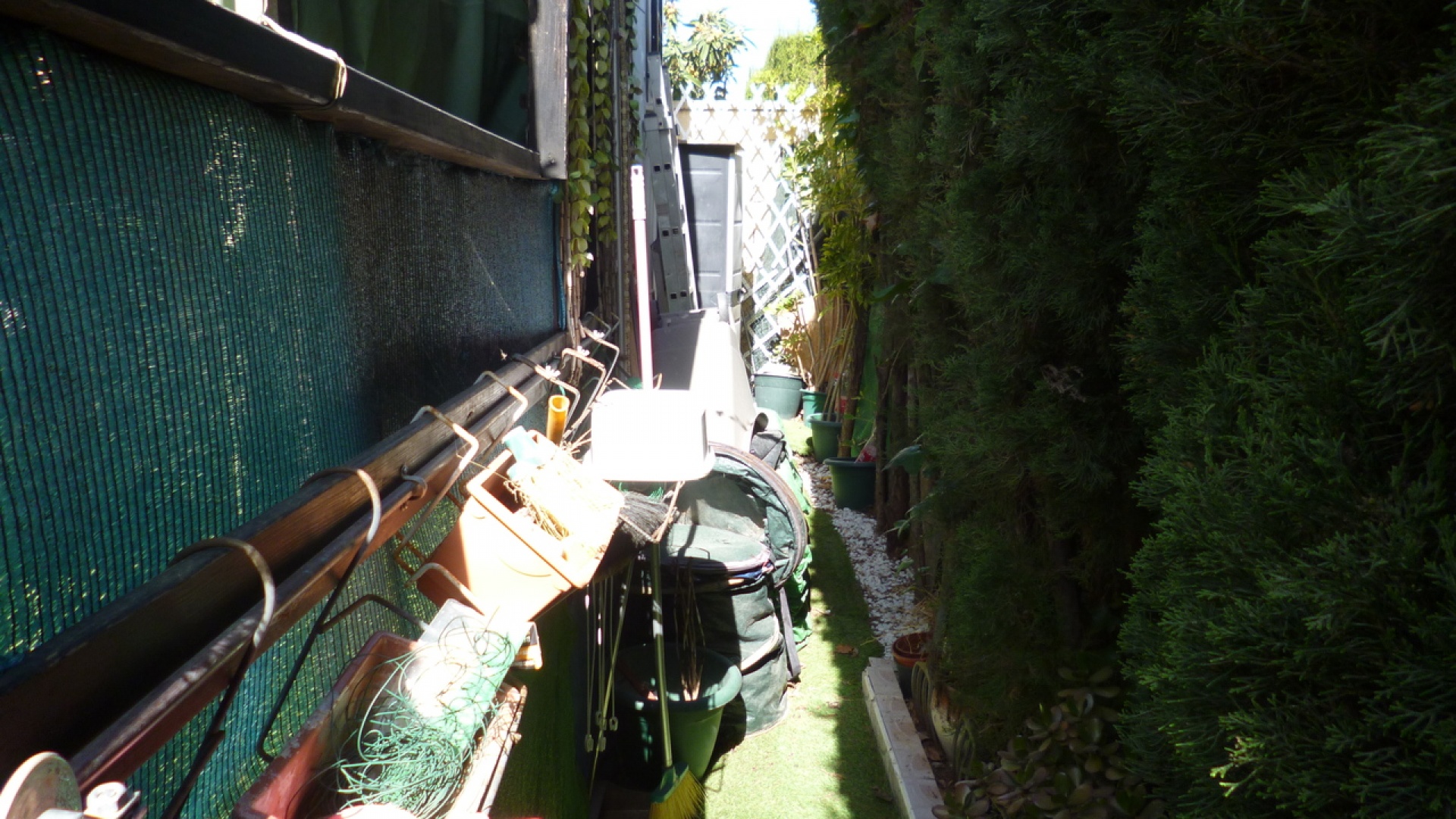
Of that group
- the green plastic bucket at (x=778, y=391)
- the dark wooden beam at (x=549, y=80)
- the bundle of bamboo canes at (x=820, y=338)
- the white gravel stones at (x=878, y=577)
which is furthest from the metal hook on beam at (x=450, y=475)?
the green plastic bucket at (x=778, y=391)

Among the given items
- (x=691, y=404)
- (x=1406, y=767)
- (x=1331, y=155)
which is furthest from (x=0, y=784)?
(x=691, y=404)

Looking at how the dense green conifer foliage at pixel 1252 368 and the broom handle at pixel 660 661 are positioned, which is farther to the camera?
the broom handle at pixel 660 661

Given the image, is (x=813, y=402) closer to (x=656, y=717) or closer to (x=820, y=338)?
(x=820, y=338)

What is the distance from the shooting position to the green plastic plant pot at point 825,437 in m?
6.82

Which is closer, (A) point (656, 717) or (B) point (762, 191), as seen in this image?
(A) point (656, 717)

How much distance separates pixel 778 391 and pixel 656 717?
5265 millimetres

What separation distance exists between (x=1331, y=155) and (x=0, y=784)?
112 cm

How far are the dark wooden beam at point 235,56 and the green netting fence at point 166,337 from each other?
23 mm

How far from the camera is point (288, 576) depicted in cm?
62

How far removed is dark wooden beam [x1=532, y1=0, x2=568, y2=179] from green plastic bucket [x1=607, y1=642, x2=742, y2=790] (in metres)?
1.79

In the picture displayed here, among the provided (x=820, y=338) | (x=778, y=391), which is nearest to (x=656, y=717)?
(x=820, y=338)

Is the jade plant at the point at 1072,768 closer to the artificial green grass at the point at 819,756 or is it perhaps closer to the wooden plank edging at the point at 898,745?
the wooden plank edging at the point at 898,745

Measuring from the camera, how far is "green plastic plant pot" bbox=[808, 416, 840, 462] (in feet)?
22.4

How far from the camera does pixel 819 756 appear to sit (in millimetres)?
3439
